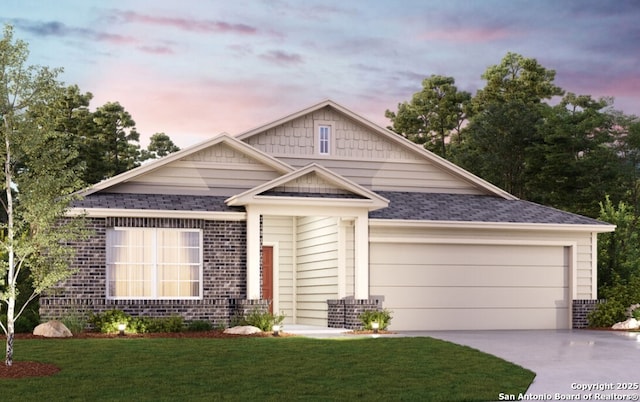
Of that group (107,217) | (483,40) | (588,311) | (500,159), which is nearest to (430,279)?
(588,311)

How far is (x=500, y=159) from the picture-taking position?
4806cm

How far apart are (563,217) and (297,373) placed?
14581mm

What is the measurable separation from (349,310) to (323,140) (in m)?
6.42

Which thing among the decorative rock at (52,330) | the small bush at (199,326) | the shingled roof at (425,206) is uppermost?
the shingled roof at (425,206)

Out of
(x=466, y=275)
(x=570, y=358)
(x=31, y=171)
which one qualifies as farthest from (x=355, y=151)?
(x=31, y=171)

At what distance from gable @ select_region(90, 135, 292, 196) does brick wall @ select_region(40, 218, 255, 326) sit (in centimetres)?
209

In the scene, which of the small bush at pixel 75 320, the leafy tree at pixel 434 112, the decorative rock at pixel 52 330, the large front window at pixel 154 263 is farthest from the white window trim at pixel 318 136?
the leafy tree at pixel 434 112

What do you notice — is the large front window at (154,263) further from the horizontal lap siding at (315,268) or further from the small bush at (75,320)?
the horizontal lap siding at (315,268)

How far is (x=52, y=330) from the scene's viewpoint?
20.6 metres

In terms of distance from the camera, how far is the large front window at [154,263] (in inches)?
914

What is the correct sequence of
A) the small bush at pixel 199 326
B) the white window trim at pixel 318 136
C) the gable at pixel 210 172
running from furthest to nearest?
the white window trim at pixel 318 136 → the gable at pixel 210 172 → the small bush at pixel 199 326

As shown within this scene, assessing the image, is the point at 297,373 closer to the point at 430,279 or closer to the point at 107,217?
the point at 107,217

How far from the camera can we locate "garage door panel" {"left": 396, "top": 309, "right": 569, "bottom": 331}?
2566cm

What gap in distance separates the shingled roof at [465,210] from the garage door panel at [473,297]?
1.95m
